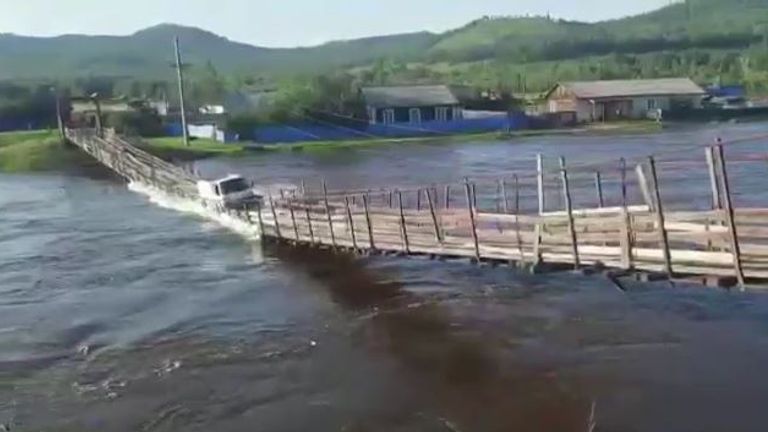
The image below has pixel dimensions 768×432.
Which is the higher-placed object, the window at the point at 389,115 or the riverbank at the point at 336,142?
the window at the point at 389,115

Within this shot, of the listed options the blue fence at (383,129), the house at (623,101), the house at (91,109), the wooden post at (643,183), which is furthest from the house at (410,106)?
the wooden post at (643,183)

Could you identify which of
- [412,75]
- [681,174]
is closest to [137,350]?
[681,174]

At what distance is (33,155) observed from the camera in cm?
6950

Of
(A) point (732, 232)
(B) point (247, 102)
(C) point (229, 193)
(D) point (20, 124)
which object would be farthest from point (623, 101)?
(A) point (732, 232)

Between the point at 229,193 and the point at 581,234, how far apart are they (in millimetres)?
21683

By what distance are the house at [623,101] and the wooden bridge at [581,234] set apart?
6507cm

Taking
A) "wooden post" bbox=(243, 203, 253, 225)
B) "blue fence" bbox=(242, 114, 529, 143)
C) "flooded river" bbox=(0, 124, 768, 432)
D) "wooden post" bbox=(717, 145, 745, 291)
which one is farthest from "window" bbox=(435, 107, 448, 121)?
"wooden post" bbox=(717, 145, 745, 291)

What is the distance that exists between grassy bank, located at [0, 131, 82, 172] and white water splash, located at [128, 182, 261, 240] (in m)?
16.2

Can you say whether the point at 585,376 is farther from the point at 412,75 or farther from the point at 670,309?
the point at 412,75

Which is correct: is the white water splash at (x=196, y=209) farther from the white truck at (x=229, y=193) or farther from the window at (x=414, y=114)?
the window at (x=414, y=114)

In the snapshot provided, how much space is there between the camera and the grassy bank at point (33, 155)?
67.8 m

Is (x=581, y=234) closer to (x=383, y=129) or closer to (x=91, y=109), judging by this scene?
(x=383, y=129)

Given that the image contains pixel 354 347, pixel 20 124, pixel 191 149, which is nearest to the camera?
pixel 354 347

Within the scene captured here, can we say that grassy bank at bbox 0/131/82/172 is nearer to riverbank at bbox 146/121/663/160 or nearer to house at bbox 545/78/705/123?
riverbank at bbox 146/121/663/160
